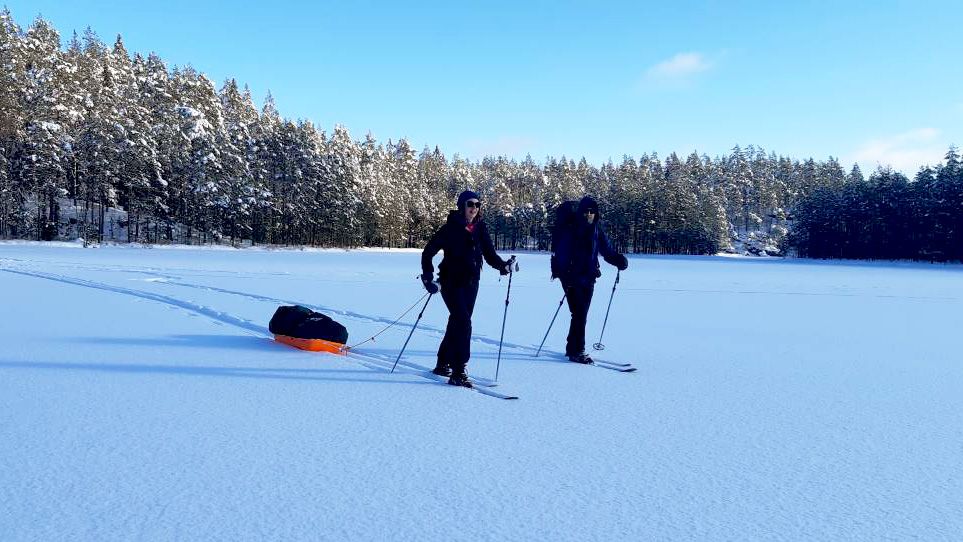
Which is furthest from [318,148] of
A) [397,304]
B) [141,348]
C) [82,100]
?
[141,348]

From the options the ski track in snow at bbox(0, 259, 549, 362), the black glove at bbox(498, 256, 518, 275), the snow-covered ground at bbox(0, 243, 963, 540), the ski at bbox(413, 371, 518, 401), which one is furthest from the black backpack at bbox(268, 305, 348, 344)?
the black glove at bbox(498, 256, 518, 275)

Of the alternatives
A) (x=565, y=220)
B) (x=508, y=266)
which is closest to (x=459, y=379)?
(x=508, y=266)

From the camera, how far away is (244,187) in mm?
59438

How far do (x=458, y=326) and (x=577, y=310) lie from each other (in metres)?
1.85

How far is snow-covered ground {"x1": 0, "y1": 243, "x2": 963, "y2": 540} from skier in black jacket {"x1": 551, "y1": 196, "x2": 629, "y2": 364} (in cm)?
67

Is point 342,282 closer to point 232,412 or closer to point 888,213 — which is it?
point 232,412

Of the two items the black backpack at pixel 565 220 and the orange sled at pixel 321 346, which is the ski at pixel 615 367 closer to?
the black backpack at pixel 565 220

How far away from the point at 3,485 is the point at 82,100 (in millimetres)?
62101

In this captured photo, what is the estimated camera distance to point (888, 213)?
238ft

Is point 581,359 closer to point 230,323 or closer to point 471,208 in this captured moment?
point 471,208

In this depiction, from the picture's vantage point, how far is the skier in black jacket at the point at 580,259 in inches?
281

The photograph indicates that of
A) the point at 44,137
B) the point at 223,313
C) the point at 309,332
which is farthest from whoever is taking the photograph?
the point at 44,137

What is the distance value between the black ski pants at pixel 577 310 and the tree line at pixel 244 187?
5258 cm

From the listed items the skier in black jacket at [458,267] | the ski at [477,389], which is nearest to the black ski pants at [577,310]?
the skier in black jacket at [458,267]
